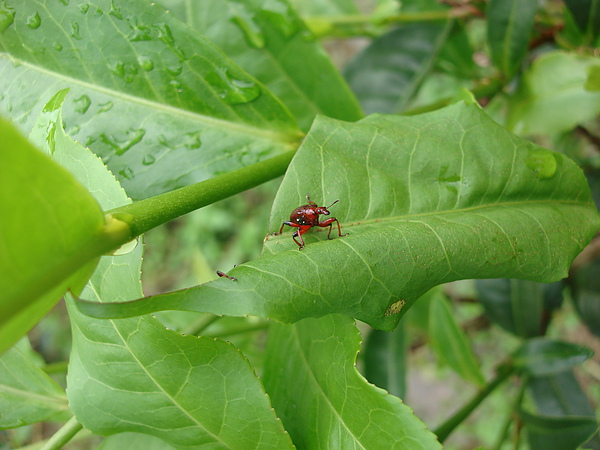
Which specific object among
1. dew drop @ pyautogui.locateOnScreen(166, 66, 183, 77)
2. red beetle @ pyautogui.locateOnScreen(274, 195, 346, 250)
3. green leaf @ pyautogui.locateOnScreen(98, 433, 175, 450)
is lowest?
green leaf @ pyautogui.locateOnScreen(98, 433, 175, 450)

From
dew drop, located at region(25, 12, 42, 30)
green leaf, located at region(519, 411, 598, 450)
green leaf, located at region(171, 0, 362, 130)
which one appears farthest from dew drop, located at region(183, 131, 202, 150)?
green leaf, located at region(519, 411, 598, 450)

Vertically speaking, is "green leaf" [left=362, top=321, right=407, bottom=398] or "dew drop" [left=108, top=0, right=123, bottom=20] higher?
"dew drop" [left=108, top=0, right=123, bottom=20]

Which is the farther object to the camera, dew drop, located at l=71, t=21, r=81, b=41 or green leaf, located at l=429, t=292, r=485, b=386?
green leaf, located at l=429, t=292, r=485, b=386

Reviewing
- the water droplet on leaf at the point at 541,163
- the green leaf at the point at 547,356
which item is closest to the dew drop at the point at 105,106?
the water droplet on leaf at the point at 541,163

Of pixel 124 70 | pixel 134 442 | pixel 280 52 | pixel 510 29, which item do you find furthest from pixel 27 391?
pixel 510 29

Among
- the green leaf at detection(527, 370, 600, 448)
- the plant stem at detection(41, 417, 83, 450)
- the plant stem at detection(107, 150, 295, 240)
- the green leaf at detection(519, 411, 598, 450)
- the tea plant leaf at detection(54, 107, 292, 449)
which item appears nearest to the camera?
the plant stem at detection(107, 150, 295, 240)

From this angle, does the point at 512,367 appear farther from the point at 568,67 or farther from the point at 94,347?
the point at 94,347

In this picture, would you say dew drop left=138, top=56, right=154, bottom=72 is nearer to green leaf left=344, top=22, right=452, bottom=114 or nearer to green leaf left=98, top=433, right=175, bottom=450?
green leaf left=98, top=433, right=175, bottom=450

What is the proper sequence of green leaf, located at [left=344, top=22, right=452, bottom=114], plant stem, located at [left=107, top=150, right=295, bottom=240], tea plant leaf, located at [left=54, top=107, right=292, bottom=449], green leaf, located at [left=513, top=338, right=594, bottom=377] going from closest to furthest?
1. plant stem, located at [left=107, top=150, right=295, bottom=240]
2. tea plant leaf, located at [left=54, top=107, right=292, bottom=449]
3. green leaf, located at [left=513, top=338, right=594, bottom=377]
4. green leaf, located at [left=344, top=22, right=452, bottom=114]
